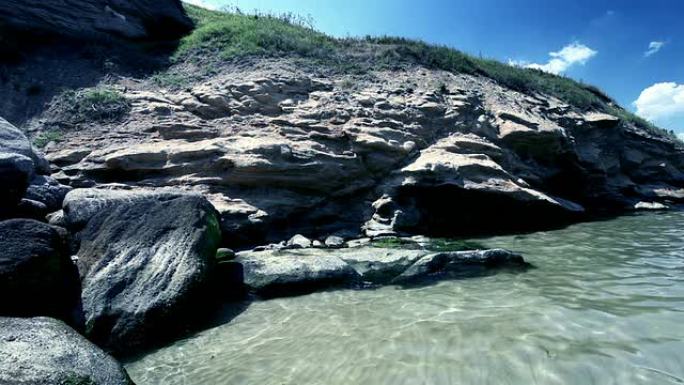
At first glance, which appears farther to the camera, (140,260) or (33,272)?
(140,260)

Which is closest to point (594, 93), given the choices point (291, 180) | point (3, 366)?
point (291, 180)

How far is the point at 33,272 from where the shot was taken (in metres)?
5.39

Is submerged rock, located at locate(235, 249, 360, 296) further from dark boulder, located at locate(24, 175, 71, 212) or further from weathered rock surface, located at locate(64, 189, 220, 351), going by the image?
dark boulder, located at locate(24, 175, 71, 212)

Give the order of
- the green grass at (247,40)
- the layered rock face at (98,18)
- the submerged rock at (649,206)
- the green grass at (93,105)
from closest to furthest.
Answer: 1. the green grass at (93,105)
2. the layered rock face at (98,18)
3. the green grass at (247,40)
4. the submerged rock at (649,206)

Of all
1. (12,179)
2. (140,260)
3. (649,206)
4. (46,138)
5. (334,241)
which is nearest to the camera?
(140,260)

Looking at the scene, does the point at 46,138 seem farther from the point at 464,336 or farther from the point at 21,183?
the point at 464,336

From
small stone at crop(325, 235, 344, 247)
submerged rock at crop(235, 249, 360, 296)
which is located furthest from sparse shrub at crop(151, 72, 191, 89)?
submerged rock at crop(235, 249, 360, 296)

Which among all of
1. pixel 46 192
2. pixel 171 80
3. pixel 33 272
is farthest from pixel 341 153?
pixel 33 272

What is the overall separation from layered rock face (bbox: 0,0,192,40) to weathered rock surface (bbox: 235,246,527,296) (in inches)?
510

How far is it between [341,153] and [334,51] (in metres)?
7.51

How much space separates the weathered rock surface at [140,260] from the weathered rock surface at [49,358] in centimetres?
120

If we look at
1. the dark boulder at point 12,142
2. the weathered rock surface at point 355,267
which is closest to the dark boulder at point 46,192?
the dark boulder at point 12,142

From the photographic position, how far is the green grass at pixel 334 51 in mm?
17062

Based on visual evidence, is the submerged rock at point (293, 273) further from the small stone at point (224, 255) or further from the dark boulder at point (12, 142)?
the dark boulder at point (12, 142)
